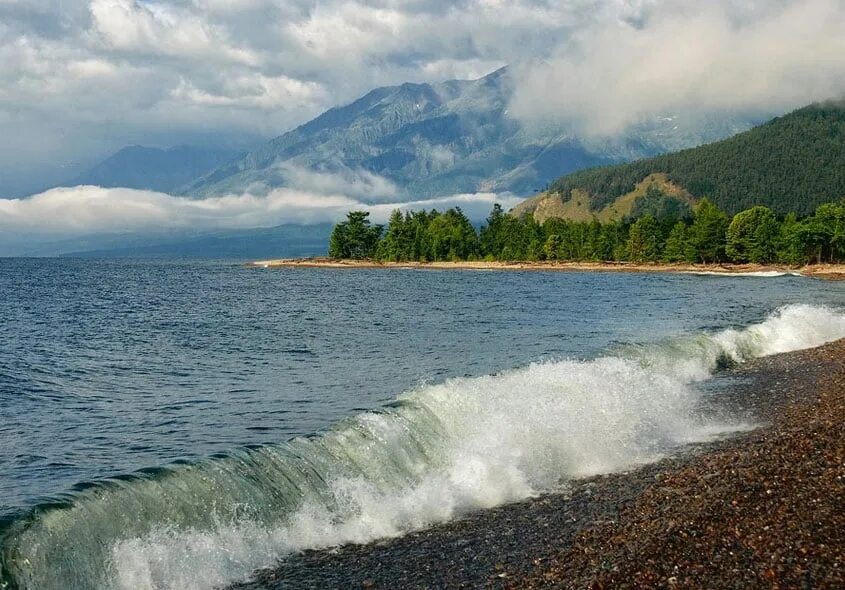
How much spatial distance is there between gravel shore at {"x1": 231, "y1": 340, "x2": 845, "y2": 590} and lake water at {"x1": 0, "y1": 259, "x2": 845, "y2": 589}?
4.33 feet

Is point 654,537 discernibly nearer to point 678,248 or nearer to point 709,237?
point 709,237

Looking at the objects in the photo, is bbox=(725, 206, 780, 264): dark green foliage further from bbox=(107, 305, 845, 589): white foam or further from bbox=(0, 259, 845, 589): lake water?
bbox=(107, 305, 845, 589): white foam

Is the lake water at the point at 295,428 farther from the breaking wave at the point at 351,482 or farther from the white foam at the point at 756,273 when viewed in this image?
the white foam at the point at 756,273

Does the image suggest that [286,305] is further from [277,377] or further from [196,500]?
[196,500]

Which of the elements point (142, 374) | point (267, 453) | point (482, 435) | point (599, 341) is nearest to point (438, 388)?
point (482, 435)

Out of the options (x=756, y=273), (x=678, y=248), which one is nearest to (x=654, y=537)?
(x=756, y=273)

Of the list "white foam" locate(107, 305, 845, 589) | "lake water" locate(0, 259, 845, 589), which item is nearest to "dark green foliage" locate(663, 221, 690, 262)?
"lake water" locate(0, 259, 845, 589)

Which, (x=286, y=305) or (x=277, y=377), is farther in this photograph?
(x=286, y=305)

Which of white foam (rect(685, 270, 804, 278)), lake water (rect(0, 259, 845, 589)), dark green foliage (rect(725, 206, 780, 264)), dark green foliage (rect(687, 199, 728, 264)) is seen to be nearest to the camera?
lake water (rect(0, 259, 845, 589))

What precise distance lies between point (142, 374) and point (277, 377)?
289 inches

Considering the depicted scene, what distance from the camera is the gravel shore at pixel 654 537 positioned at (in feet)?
40.5

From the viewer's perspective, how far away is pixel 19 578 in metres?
13.4

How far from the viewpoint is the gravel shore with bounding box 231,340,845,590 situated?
12344mm

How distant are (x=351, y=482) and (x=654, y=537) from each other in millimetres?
8284
